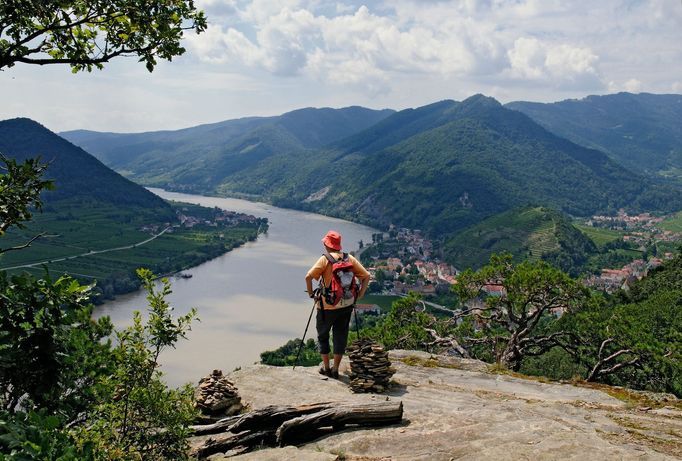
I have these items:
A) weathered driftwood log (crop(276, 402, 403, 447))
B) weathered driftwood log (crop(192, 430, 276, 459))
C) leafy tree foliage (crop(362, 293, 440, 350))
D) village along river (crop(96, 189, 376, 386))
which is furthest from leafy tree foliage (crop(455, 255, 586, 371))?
village along river (crop(96, 189, 376, 386))

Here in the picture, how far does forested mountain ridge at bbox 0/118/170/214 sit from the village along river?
6006 cm

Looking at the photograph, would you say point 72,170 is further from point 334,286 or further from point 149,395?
point 149,395

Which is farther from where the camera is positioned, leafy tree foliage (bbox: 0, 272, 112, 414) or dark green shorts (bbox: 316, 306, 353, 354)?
dark green shorts (bbox: 316, 306, 353, 354)

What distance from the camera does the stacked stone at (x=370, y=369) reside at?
9820 mm

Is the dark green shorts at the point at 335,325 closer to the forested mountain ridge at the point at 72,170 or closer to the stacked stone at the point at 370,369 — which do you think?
the stacked stone at the point at 370,369

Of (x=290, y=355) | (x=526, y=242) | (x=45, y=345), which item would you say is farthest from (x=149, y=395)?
(x=526, y=242)

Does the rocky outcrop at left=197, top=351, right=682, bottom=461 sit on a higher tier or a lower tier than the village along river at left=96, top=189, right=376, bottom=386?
higher

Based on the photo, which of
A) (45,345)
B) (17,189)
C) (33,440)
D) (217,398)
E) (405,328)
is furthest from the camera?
(405,328)

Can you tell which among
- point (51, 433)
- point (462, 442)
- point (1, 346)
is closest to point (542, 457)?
point (462, 442)

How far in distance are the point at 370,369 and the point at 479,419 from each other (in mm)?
2502

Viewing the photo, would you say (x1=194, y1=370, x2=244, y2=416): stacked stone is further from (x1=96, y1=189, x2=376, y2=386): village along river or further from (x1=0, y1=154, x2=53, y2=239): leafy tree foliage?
(x1=96, y1=189, x2=376, y2=386): village along river

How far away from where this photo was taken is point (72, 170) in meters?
170

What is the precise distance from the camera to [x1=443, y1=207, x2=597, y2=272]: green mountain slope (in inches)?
4958

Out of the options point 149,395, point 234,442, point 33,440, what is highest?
point 33,440
